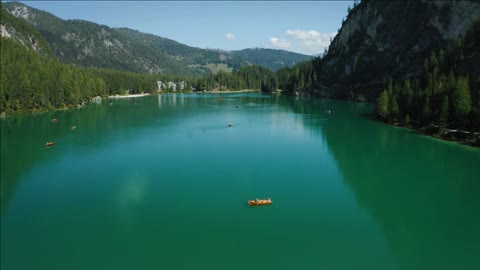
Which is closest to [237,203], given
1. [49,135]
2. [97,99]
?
[49,135]

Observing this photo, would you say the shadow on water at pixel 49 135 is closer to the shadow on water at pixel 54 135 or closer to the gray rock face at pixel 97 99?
the shadow on water at pixel 54 135

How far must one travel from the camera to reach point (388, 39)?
157 m

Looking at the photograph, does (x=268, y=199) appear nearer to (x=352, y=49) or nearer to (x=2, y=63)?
(x=2, y=63)

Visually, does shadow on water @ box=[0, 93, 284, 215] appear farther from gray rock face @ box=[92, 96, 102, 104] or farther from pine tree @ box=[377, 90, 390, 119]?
gray rock face @ box=[92, 96, 102, 104]

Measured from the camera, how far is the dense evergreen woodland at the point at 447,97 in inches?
2608

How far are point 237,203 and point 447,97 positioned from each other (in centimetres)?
5106

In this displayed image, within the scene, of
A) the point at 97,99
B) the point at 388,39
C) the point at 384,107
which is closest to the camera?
the point at 384,107

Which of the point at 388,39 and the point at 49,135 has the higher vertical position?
the point at 388,39

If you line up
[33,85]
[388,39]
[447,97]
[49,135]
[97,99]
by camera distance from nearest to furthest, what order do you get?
[447,97] < [49,135] < [33,85] < [388,39] < [97,99]

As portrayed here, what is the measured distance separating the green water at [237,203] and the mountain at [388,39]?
258 feet

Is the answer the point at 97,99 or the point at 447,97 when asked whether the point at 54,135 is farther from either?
the point at 97,99

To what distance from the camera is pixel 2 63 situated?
4476 inches

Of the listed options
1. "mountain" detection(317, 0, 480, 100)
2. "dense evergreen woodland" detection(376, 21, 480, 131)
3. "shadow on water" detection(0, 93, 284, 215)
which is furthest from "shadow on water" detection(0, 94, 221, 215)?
"mountain" detection(317, 0, 480, 100)

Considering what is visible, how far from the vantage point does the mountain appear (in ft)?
429
